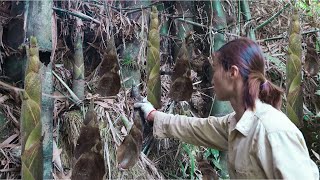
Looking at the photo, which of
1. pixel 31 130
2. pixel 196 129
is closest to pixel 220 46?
pixel 196 129

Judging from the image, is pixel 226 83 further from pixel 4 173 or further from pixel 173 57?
pixel 173 57

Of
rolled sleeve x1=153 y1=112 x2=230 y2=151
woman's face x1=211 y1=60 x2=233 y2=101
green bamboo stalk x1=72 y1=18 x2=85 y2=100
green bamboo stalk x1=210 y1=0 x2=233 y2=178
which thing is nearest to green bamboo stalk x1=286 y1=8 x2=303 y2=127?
rolled sleeve x1=153 y1=112 x2=230 y2=151

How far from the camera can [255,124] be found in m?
1.06

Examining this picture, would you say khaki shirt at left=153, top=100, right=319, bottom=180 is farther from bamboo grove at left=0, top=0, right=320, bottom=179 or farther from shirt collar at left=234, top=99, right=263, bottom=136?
bamboo grove at left=0, top=0, right=320, bottom=179

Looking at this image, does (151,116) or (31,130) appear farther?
(151,116)

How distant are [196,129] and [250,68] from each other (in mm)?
378

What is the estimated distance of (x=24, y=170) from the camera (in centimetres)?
107

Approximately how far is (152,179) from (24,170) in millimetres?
1153

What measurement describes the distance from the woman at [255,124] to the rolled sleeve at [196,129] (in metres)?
0.10

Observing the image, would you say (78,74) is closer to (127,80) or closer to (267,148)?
(127,80)

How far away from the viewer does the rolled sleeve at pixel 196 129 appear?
4.44ft

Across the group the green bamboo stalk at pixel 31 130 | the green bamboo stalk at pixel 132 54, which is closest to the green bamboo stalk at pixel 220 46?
the green bamboo stalk at pixel 132 54

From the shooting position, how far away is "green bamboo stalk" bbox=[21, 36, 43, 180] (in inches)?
42.0

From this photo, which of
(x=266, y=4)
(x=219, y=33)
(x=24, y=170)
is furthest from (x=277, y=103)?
(x=266, y=4)
